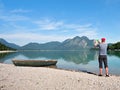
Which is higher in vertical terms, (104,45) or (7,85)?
(104,45)

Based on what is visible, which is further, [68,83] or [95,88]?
[68,83]

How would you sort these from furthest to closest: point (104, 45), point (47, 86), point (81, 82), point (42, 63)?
1. point (42, 63)
2. point (104, 45)
3. point (81, 82)
4. point (47, 86)

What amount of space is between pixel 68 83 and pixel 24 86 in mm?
2589

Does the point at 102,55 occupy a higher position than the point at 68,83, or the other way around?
the point at 102,55

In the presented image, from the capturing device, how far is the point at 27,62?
30188 millimetres

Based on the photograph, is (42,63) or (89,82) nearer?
(89,82)

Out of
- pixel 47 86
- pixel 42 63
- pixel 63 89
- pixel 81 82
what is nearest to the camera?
pixel 63 89

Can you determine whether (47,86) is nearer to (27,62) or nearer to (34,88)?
(34,88)

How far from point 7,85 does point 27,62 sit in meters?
18.2

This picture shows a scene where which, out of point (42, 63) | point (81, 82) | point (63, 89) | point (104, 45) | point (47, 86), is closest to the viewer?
point (63, 89)

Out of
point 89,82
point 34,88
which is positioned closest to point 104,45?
point 89,82

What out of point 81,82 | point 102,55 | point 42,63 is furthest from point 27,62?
point 81,82

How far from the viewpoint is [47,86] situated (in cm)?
1173

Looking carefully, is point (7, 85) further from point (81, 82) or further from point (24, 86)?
point (81, 82)
